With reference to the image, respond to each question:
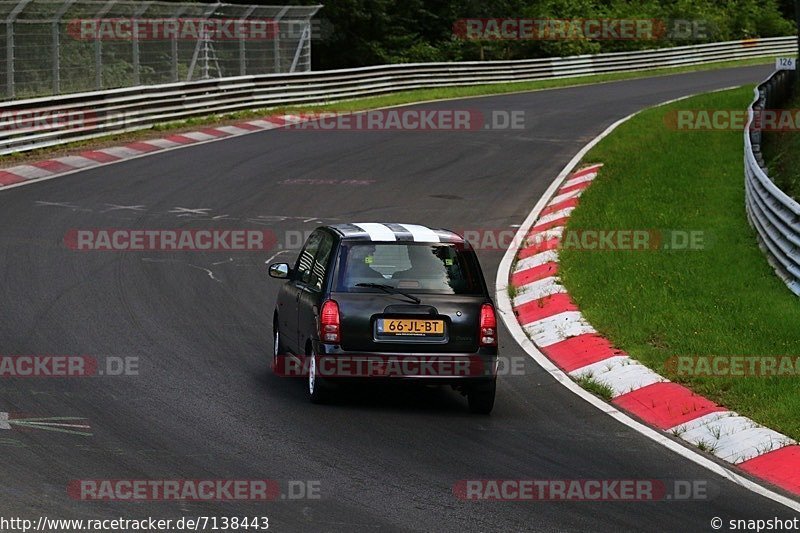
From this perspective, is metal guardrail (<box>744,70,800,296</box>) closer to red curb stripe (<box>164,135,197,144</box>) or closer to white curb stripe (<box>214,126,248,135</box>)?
red curb stripe (<box>164,135,197,144</box>)

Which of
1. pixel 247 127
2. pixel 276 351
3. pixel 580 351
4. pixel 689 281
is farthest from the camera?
pixel 247 127

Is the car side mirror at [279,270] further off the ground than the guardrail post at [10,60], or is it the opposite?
the guardrail post at [10,60]

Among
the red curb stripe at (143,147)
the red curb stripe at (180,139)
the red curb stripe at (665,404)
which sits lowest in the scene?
the red curb stripe at (665,404)

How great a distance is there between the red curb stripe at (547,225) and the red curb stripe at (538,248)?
75cm

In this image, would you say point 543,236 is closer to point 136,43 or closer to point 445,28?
point 136,43

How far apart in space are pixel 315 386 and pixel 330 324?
522 millimetres

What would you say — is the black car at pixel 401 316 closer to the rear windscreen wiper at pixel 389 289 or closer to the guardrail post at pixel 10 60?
the rear windscreen wiper at pixel 389 289

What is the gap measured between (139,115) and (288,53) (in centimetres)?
824

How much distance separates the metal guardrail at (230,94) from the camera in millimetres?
25359

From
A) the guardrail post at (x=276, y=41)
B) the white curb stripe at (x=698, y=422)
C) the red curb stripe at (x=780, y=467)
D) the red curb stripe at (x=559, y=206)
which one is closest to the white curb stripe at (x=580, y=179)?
the red curb stripe at (x=559, y=206)

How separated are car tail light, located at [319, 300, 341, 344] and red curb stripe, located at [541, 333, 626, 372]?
9.40ft

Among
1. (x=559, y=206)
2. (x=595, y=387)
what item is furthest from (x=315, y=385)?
(x=559, y=206)

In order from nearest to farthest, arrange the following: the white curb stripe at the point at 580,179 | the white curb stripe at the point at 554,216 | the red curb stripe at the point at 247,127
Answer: the white curb stripe at the point at 554,216 < the white curb stripe at the point at 580,179 < the red curb stripe at the point at 247,127

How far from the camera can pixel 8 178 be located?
22875mm
